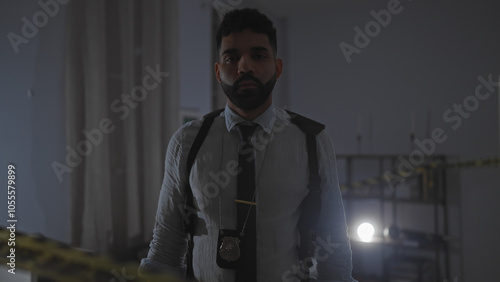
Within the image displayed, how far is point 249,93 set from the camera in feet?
3.09

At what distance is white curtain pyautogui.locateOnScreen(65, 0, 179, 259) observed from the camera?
2.06 metres

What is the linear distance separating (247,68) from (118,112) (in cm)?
167

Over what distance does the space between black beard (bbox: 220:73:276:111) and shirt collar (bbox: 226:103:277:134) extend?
0.13 ft

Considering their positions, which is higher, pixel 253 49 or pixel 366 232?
pixel 253 49

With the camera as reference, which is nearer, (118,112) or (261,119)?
(261,119)

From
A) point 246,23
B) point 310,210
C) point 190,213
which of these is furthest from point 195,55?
point 310,210

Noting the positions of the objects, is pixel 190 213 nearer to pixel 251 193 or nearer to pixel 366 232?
pixel 251 193

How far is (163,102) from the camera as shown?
2691mm

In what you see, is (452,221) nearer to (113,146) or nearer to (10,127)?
(113,146)

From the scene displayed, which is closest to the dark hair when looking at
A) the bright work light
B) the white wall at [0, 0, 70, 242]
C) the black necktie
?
the black necktie

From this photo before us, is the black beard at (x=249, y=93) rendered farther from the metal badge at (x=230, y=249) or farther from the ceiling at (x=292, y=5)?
the ceiling at (x=292, y=5)

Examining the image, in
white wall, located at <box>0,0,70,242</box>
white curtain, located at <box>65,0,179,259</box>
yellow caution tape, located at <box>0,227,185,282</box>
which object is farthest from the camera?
white curtain, located at <box>65,0,179,259</box>

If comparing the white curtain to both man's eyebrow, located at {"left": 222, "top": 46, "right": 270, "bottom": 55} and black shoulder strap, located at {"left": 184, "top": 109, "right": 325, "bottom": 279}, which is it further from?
man's eyebrow, located at {"left": 222, "top": 46, "right": 270, "bottom": 55}

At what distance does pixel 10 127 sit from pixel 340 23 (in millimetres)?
3917
